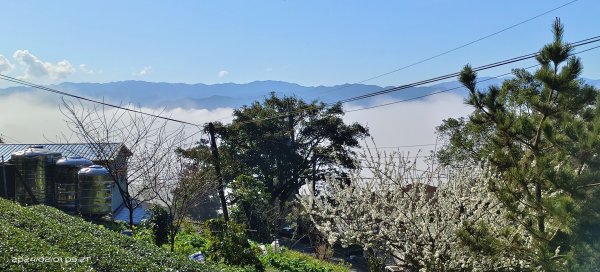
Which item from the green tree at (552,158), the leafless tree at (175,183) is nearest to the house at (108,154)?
the leafless tree at (175,183)

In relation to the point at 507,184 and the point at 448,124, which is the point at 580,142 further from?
the point at 448,124

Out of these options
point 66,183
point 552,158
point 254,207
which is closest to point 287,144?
point 254,207

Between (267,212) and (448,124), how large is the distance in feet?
28.6

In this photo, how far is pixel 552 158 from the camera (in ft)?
18.3

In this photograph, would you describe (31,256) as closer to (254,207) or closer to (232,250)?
(232,250)

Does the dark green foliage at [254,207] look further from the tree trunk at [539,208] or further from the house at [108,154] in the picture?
the tree trunk at [539,208]

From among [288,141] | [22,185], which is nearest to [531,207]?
[22,185]

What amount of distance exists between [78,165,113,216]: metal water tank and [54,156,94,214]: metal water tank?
1.10ft

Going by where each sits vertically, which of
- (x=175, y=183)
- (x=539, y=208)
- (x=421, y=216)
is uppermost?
(x=539, y=208)

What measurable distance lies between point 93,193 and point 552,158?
11484mm

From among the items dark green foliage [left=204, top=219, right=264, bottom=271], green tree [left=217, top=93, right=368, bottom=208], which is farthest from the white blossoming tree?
green tree [left=217, top=93, right=368, bottom=208]

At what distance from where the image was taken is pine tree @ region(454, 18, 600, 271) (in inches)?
186

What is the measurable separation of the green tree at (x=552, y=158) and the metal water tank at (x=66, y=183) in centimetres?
1124

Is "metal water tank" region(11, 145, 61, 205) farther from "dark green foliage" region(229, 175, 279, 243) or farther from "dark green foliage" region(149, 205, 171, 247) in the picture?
"dark green foliage" region(229, 175, 279, 243)
